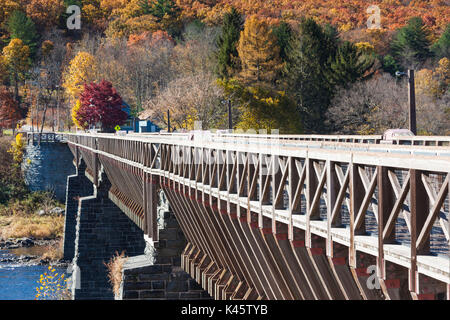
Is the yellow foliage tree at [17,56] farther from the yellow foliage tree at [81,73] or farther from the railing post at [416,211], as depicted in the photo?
the railing post at [416,211]

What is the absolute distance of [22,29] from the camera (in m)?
136

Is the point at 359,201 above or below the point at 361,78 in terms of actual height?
below

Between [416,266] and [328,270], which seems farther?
[328,270]

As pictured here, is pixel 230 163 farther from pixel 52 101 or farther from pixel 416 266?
pixel 52 101

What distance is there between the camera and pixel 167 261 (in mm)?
23984

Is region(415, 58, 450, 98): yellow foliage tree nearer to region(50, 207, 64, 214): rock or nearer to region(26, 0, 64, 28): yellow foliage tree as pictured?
region(50, 207, 64, 214): rock

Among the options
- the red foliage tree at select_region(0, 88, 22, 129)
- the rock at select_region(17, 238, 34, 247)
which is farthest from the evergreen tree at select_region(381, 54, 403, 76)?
the rock at select_region(17, 238, 34, 247)

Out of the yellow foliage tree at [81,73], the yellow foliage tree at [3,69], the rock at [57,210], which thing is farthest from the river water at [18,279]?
the yellow foliage tree at [3,69]

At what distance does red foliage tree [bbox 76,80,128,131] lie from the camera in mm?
84625

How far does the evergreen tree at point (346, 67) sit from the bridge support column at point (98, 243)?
42.7 m

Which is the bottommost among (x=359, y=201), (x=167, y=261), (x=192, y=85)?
(x=167, y=261)

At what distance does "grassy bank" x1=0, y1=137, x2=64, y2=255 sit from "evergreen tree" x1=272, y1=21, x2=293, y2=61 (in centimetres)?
3232
